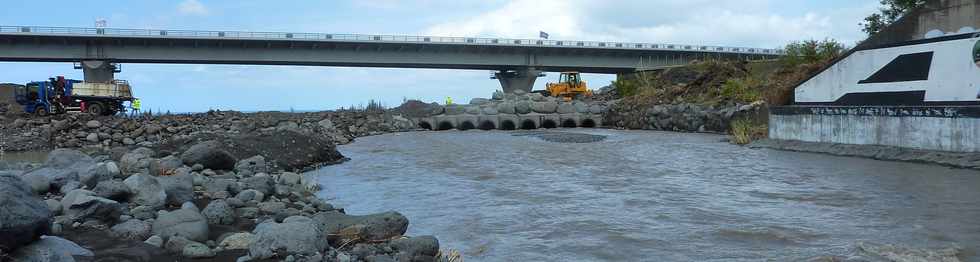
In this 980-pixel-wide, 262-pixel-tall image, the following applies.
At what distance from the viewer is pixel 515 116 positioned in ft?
111

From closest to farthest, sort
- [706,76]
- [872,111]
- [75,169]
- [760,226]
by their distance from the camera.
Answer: [760,226] → [75,169] → [872,111] → [706,76]

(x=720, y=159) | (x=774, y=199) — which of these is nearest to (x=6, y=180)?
(x=774, y=199)

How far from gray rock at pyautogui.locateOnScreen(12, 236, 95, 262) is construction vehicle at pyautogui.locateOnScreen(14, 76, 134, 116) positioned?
1164 inches

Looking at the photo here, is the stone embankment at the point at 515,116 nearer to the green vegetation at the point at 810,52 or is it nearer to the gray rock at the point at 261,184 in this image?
the green vegetation at the point at 810,52

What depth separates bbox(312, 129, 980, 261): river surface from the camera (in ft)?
22.1

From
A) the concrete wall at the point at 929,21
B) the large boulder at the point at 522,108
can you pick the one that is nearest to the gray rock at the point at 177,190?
the concrete wall at the point at 929,21

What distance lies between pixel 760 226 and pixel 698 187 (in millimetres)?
3376

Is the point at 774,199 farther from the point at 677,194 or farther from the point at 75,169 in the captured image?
the point at 75,169

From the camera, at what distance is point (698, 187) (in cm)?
1094

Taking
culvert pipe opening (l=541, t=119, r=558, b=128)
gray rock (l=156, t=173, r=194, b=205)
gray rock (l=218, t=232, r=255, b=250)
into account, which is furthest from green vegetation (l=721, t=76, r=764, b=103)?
gray rock (l=218, t=232, r=255, b=250)

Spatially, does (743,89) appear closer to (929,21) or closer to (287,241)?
(929,21)

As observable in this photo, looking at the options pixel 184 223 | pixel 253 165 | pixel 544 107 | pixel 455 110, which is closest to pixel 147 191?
pixel 184 223

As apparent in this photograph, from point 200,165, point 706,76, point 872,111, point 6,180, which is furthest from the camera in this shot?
point 706,76

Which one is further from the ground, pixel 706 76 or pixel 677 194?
pixel 706 76
